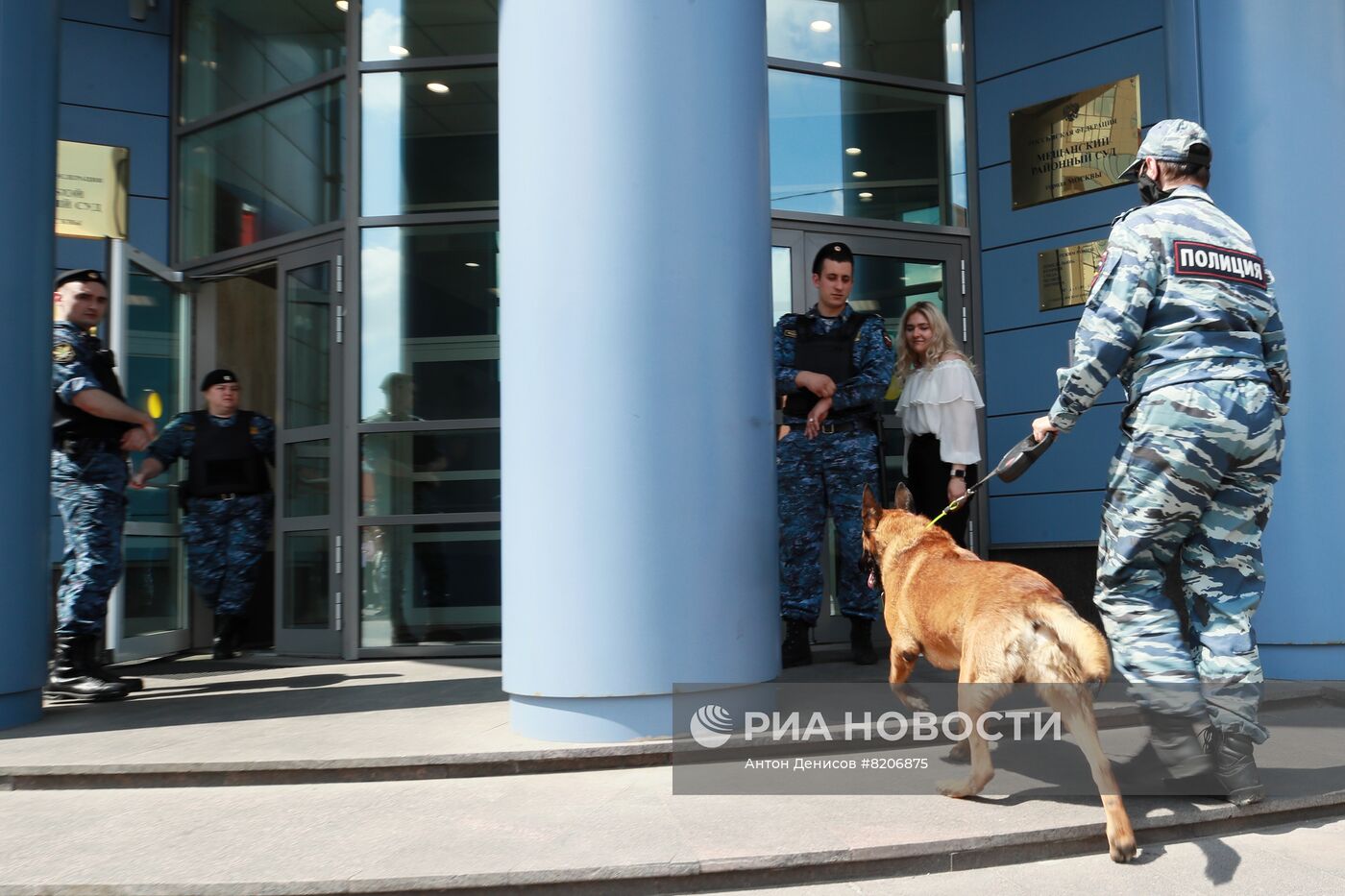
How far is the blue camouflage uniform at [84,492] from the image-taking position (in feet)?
16.1

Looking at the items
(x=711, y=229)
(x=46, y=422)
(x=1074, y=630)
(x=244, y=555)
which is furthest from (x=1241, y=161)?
(x=244, y=555)

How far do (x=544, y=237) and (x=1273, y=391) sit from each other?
7.86 ft

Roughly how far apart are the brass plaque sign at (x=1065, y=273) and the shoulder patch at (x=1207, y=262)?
366 centimetres

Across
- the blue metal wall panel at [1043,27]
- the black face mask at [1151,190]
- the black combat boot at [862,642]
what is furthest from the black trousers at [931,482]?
the blue metal wall panel at [1043,27]

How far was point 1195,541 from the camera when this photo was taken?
3139 millimetres

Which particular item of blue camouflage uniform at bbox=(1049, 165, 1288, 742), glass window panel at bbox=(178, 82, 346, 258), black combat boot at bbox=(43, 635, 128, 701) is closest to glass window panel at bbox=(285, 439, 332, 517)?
glass window panel at bbox=(178, 82, 346, 258)

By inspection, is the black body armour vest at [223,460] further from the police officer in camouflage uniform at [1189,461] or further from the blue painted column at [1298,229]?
the blue painted column at [1298,229]

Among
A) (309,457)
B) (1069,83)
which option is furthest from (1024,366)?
(309,457)

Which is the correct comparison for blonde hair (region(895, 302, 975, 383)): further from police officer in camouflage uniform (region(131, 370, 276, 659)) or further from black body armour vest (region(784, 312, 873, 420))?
police officer in camouflage uniform (region(131, 370, 276, 659))

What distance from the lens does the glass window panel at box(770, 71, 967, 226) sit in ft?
22.1

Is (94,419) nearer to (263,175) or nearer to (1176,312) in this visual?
(263,175)

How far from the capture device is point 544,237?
3.81m

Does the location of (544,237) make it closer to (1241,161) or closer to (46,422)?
(46,422)

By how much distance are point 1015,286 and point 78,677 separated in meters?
5.74
